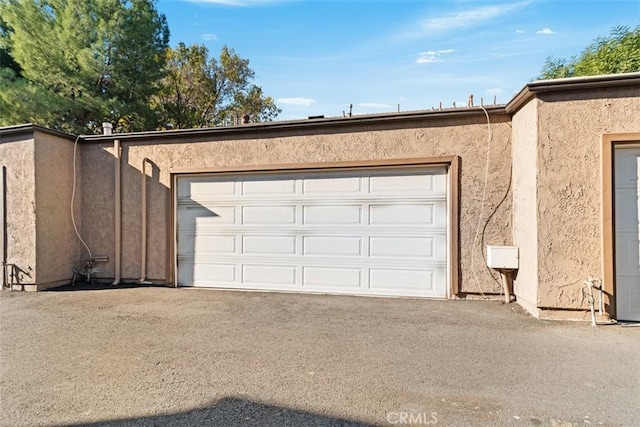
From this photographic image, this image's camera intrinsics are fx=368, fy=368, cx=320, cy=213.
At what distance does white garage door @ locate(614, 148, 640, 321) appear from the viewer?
5051 mm

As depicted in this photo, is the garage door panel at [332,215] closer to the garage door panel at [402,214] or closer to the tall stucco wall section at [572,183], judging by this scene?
the garage door panel at [402,214]

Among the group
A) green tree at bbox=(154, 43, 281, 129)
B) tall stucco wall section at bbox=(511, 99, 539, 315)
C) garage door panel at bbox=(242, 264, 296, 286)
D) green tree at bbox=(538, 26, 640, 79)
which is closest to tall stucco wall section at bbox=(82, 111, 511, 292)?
tall stucco wall section at bbox=(511, 99, 539, 315)

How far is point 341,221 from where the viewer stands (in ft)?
23.6

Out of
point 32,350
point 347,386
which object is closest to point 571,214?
point 347,386

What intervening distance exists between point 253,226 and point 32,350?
4122mm

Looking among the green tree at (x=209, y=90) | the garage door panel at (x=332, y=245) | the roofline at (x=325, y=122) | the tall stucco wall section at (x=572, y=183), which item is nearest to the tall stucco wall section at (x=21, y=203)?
the roofline at (x=325, y=122)

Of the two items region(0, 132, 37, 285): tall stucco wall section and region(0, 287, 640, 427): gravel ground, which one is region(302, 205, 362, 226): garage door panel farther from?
region(0, 132, 37, 285): tall stucco wall section

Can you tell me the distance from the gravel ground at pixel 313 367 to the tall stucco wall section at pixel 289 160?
1661 millimetres

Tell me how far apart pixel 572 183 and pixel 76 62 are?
17675mm

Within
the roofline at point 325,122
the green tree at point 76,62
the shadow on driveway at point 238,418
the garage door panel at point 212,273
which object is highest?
the green tree at point 76,62

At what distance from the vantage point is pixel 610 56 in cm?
1488

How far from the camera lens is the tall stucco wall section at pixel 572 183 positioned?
16.6ft

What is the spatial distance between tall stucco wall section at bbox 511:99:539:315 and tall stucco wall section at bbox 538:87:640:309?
0.09 m

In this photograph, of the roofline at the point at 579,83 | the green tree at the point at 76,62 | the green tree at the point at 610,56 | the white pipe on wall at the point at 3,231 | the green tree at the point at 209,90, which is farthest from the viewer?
the green tree at the point at 209,90
